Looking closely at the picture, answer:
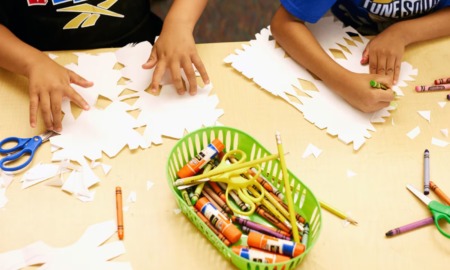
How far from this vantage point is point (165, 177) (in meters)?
0.71

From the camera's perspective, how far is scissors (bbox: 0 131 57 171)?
0.71 metres

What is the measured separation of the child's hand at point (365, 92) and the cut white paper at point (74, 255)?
0.47 metres

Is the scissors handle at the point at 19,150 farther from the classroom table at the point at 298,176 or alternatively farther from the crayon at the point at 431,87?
the crayon at the point at 431,87

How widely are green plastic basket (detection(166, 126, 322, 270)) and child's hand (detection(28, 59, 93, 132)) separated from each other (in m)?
0.21

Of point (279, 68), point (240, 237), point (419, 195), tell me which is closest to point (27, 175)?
point (240, 237)

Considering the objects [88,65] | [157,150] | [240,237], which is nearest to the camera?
[240,237]

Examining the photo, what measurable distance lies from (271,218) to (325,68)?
0.33m

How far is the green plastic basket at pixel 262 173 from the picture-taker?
598mm

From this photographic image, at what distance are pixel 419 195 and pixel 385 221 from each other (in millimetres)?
73

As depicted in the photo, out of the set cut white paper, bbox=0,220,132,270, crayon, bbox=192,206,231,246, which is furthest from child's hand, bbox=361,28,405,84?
cut white paper, bbox=0,220,132,270

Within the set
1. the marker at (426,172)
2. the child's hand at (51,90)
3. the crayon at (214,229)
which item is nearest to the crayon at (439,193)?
the marker at (426,172)

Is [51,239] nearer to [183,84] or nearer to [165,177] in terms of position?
[165,177]

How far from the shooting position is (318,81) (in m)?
0.85

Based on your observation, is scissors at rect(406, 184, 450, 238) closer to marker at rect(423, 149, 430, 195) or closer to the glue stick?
marker at rect(423, 149, 430, 195)
